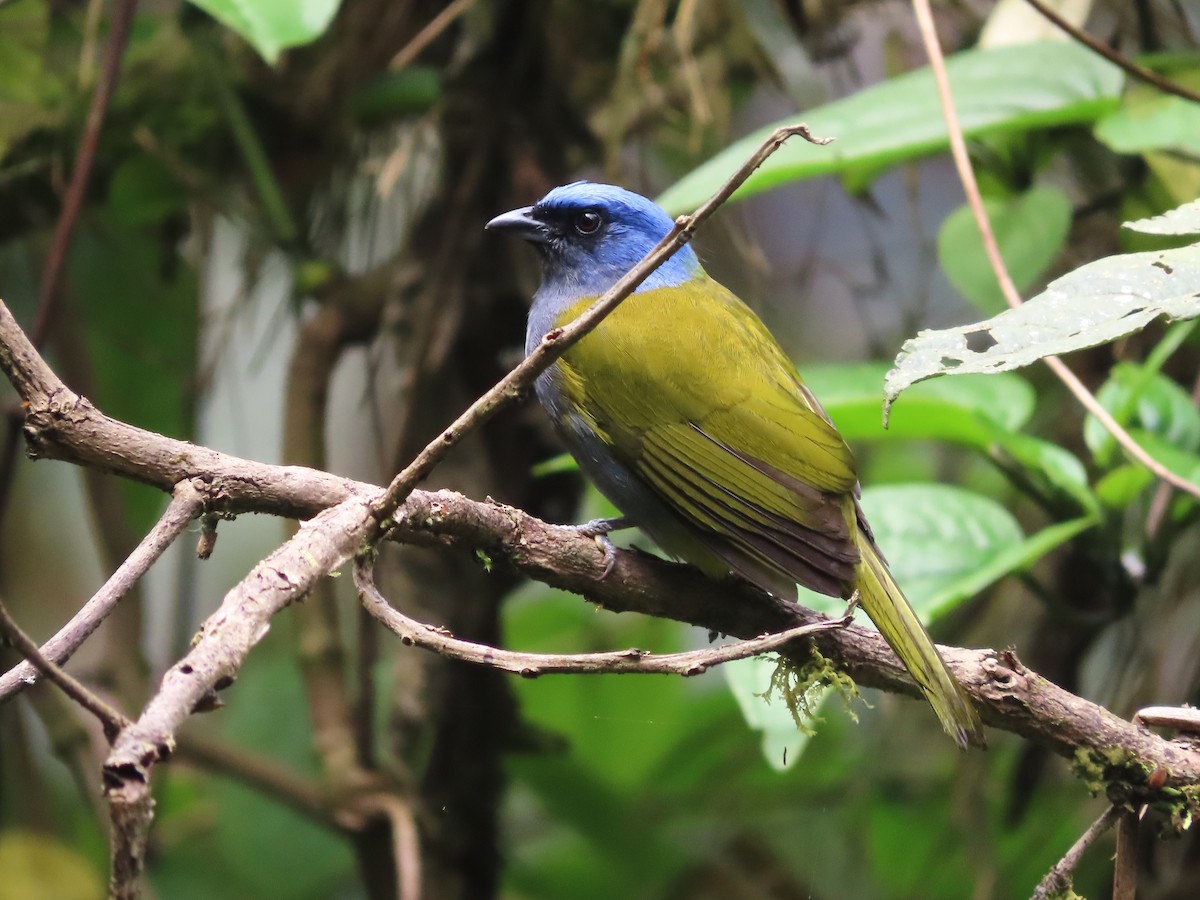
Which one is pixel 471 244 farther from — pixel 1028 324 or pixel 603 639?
pixel 1028 324

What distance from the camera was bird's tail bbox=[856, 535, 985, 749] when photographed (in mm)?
1479

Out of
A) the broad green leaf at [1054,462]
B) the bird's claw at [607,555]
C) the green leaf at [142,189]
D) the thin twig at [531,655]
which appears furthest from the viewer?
the green leaf at [142,189]

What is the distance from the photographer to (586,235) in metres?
2.47

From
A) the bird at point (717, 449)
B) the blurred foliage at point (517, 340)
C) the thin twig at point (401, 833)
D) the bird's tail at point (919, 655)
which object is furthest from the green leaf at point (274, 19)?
the thin twig at point (401, 833)

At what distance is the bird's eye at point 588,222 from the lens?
2.47 metres

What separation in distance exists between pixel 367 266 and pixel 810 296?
1.82m

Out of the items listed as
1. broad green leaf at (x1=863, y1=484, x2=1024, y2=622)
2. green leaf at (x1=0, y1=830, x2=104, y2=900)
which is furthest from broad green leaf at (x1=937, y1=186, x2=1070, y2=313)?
green leaf at (x1=0, y1=830, x2=104, y2=900)

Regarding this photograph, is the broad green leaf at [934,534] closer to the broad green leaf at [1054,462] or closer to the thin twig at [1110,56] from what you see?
the broad green leaf at [1054,462]

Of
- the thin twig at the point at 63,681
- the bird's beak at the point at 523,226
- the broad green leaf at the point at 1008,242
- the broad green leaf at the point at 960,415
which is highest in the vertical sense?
the bird's beak at the point at 523,226

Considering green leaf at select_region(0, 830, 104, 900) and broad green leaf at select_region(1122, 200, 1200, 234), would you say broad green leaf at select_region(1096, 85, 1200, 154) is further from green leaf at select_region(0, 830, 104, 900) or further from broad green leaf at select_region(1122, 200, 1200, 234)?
green leaf at select_region(0, 830, 104, 900)

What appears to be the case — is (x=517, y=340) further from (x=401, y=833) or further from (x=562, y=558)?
(x=562, y=558)

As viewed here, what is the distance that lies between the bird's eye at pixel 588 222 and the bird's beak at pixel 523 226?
2.7 inches

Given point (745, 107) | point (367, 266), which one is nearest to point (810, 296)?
point (745, 107)

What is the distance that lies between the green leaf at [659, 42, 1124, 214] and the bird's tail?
82 centimetres
